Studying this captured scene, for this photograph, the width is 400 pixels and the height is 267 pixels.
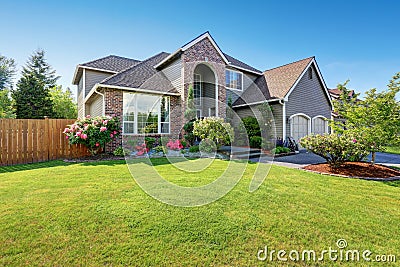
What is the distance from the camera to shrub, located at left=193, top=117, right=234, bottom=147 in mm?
9562

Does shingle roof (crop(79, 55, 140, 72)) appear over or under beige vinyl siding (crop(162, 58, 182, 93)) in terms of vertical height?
over

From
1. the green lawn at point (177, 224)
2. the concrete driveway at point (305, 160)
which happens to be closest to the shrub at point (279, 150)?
the concrete driveway at point (305, 160)

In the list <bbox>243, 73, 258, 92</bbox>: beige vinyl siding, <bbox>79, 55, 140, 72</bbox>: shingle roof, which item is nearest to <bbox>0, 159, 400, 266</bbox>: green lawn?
<bbox>243, 73, 258, 92</bbox>: beige vinyl siding

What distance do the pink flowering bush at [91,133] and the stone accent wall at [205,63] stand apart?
13.7 ft

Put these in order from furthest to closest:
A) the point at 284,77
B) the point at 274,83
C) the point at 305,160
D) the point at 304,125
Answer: the point at 274,83 < the point at 284,77 < the point at 304,125 < the point at 305,160

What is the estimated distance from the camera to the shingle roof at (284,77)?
13344mm

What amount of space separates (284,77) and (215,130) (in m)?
7.95

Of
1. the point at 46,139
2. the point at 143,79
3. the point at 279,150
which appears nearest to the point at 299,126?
the point at 279,150

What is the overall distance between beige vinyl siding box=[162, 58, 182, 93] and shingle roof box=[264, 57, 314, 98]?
6035 mm

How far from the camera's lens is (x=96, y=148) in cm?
916

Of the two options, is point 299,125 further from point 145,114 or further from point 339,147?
point 145,114

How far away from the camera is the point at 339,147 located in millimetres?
6676

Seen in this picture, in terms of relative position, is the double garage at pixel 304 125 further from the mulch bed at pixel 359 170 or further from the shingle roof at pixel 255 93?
the mulch bed at pixel 359 170

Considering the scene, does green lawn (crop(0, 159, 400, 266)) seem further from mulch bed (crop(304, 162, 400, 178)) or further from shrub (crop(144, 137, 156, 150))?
shrub (crop(144, 137, 156, 150))
